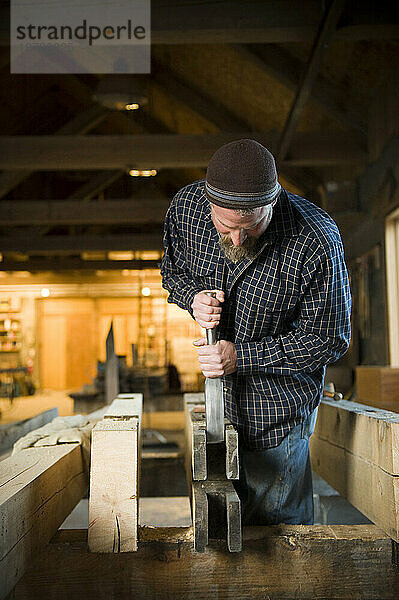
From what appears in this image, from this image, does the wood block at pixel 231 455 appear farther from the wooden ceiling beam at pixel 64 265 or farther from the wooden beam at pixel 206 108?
the wooden ceiling beam at pixel 64 265

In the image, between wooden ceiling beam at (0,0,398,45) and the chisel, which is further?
Answer: wooden ceiling beam at (0,0,398,45)

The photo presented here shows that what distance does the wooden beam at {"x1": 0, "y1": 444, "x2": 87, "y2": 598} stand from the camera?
124cm

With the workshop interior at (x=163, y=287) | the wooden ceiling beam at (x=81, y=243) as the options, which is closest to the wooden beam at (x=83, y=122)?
the workshop interior at (x=163, y=287)

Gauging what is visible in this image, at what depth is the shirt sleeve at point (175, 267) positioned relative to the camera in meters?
1.88

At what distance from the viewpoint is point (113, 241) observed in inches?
382

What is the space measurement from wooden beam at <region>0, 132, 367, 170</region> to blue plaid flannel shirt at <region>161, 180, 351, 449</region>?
395 cm

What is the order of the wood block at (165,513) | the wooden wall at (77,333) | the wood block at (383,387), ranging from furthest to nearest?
the wooden wall at (77,333) → the wood block at (383,387) → the wood block at (165,513)

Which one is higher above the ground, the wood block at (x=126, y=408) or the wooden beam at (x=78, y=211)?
the wooden beam at (x=78, y=211)

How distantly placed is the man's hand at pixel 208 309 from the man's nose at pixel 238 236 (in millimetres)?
136

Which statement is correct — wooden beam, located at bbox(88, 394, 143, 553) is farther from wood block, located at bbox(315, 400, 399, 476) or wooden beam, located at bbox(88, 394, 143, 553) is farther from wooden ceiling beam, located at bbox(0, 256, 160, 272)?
wooden ceiling beam, located at bbox(0, 256, 160, 272)

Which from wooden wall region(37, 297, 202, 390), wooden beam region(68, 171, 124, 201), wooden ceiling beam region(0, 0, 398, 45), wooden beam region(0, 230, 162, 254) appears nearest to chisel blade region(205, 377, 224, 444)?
wooden ceiling beam region(0, 0, 398, 45)

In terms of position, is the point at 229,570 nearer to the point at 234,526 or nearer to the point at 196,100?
the point at 234,526

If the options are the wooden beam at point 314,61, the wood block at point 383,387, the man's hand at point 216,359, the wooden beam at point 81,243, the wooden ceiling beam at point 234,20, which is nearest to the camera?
the man's hand at point 216,359

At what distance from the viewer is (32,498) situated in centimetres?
140
